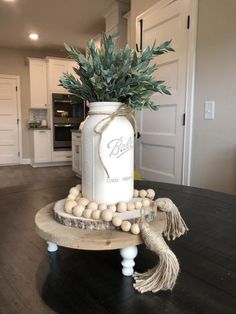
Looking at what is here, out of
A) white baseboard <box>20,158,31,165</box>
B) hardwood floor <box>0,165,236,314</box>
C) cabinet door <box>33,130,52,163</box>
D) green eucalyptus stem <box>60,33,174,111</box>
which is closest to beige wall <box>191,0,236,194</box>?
hardwood floor <box>0,165,236,314</box>

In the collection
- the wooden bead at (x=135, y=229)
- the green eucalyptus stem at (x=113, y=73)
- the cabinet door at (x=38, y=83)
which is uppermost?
the cabinet door at (x=38, y=83)

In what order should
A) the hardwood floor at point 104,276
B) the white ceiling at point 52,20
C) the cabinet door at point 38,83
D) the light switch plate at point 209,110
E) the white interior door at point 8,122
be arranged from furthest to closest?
the white interior door at point 8,122
the cabinet door at point 38,83
the white ceiling at point 52,20
the light switch plate at point 209,110
the hardwood floor at point 104,276

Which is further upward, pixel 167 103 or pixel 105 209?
pixel 167 103

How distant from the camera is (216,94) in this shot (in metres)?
2.21

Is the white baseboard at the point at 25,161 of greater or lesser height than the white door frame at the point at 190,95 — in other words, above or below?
below

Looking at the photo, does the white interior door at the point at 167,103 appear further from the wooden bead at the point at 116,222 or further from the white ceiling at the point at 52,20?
the wooden bead at the point at 116,222

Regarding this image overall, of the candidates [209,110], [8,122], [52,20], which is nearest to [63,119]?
[8,122]

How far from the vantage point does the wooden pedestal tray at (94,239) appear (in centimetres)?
54

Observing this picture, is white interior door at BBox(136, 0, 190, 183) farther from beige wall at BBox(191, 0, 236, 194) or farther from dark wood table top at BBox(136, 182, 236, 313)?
dark wood table top at BBox(136, 182, 236, 313)

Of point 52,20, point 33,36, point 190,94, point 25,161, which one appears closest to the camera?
point 190,94

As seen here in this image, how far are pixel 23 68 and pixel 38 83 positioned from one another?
58cm

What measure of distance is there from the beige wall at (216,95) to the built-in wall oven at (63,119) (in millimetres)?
4233

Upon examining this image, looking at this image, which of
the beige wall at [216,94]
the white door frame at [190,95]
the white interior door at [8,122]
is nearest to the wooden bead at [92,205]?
the beige wall at [216,94]

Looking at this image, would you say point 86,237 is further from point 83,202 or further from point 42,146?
point 42,146
